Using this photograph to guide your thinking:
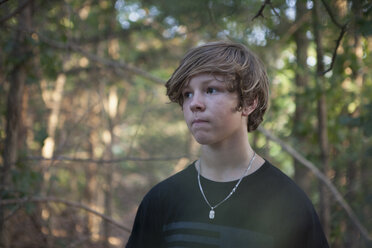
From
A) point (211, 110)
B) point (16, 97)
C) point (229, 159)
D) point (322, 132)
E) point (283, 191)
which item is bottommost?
point (283, 191)

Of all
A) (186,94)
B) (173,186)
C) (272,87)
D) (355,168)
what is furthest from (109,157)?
(186,94)

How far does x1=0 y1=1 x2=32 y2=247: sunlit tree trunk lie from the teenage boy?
209 centimetres

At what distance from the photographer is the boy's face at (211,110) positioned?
1404 mm

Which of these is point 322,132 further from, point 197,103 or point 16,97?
point 16,97

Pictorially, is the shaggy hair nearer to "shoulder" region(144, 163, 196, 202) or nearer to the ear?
the ear

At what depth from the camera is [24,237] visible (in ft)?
13.0

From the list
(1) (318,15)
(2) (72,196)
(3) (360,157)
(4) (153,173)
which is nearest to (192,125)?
(1) (318,15)

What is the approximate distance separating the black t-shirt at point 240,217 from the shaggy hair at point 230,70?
0.32m

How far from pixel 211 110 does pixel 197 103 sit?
63 millimetres

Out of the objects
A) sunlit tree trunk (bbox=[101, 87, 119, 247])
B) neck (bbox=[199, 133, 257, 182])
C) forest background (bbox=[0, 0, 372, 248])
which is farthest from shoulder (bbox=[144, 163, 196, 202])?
sunlit tree trunk (bbox=[101, 87, 119, 247])

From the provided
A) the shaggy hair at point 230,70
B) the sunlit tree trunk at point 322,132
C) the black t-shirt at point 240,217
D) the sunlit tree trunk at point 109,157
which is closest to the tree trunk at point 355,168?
the sunlit tree trunk at point 322,132

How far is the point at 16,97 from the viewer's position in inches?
129

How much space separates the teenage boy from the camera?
1.37 meters

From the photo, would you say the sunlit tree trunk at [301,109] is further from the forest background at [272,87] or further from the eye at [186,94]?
the eye at [186,94]
